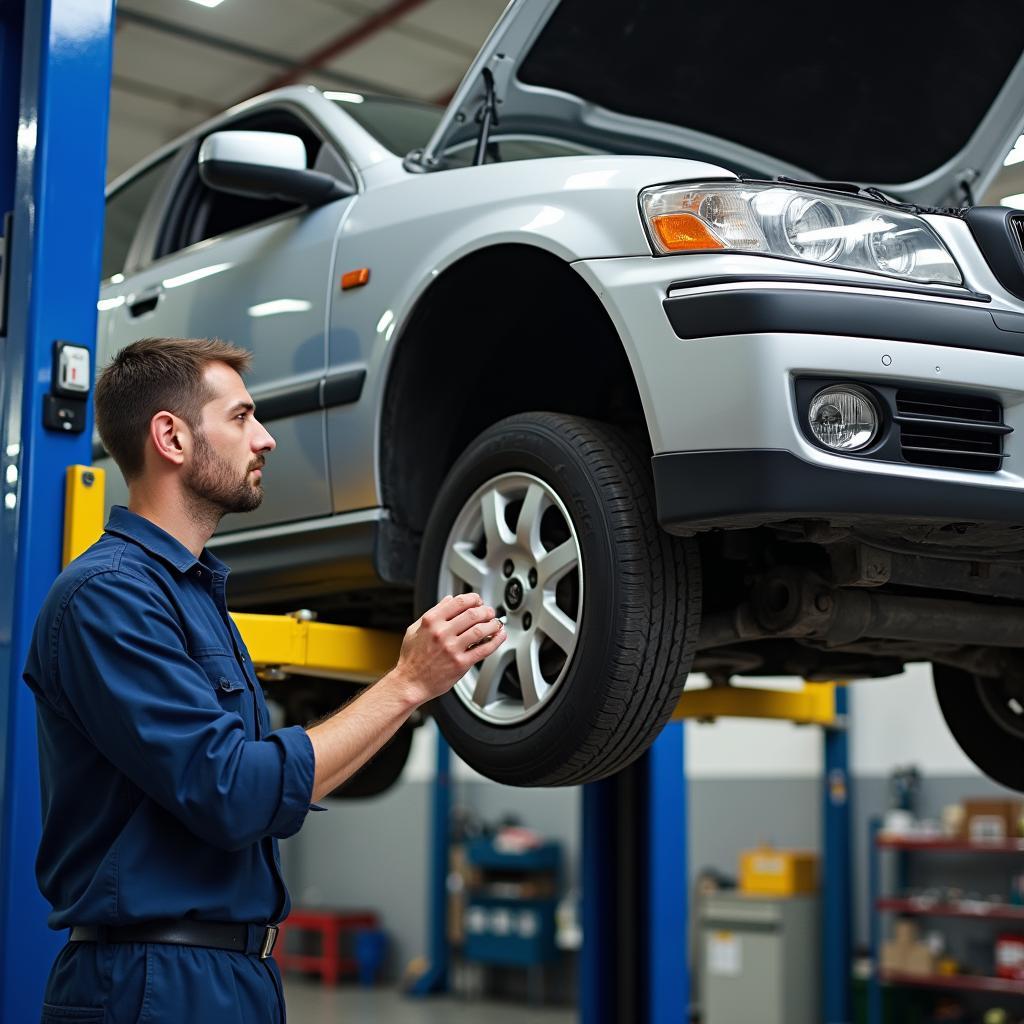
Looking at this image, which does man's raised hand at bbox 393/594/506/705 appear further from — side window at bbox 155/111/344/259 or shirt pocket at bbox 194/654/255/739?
side window at bbox 155/111/344/259

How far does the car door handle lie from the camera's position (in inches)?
134

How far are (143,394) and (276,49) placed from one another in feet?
26.4

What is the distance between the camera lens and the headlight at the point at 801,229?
213 cm

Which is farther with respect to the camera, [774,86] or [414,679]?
[774,86]

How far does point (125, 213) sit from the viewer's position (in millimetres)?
4129

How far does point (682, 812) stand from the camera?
12.6 feet

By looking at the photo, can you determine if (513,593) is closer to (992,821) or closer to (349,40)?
(992,821)

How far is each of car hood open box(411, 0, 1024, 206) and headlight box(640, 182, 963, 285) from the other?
616mm

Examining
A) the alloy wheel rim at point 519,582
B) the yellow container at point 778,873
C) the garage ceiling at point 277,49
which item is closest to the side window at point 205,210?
the alloy wheel rim at point 519,582

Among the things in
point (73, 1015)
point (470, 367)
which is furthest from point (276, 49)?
point (73, 1015)

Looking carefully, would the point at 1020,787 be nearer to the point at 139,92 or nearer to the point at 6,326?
the point at 6,326

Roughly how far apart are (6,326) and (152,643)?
94cm

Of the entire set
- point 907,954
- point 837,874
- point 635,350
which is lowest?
point 907,954

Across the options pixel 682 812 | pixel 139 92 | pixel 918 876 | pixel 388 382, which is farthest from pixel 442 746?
pixel 388 382
